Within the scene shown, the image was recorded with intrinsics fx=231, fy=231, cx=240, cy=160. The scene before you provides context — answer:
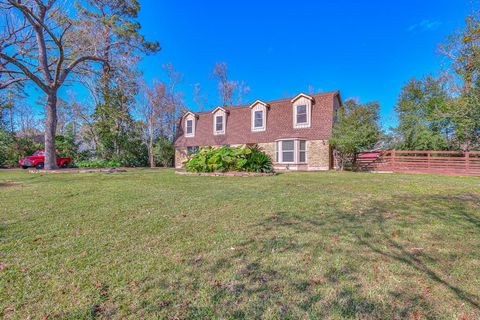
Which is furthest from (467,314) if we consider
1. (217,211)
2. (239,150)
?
(239,150)

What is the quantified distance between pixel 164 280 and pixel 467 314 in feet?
7.52

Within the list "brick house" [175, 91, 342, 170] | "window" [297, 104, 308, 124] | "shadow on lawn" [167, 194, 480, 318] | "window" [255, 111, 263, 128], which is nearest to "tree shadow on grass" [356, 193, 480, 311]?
"shadow on lawn" [167, 194, 480, 318]

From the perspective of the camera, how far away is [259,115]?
17.8 meters

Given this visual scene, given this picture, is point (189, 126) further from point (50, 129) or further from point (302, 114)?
point (50, 129)

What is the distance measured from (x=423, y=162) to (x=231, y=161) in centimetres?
1080

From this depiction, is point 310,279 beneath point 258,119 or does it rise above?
beneath

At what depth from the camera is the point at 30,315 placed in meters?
1.58

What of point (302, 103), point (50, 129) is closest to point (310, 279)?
point (50, 129)

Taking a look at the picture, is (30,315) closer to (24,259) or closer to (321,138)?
(24,259)

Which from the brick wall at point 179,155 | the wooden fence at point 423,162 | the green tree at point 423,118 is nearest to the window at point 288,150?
the wooden fence at point 423,162

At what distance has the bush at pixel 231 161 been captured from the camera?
33.1ft

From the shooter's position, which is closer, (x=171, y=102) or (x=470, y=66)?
(x=470, y=66)

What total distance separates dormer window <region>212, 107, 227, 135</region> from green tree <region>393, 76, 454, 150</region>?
12465 mm

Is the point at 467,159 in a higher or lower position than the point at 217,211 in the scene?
higher
